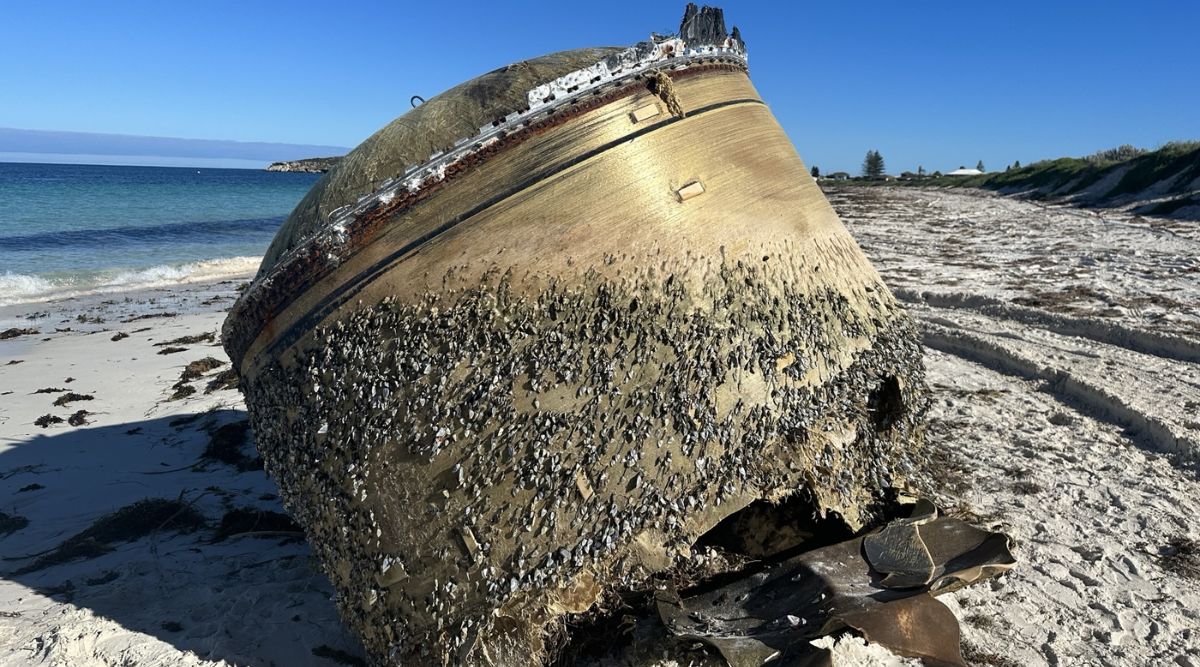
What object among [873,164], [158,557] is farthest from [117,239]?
[873,164]

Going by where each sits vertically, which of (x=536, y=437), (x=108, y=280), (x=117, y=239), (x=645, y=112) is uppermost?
(x=645, y=112)

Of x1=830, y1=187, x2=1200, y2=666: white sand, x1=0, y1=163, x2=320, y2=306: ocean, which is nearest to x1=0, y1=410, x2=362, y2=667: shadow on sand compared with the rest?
x1=830, y1=187, x2=1200, y2=666: white sand

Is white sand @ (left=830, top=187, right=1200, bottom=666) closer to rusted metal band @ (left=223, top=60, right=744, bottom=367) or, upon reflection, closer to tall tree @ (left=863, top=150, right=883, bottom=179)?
rusted metal band @ (left=223, top=60, right=744, bottom=367)

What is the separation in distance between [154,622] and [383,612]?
155 cm

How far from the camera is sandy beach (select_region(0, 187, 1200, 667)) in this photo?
126 inches

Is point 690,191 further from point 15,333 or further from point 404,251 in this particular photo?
point 15,333

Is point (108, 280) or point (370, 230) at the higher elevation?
point (370, 230)

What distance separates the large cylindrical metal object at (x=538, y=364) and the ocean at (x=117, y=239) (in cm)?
1520

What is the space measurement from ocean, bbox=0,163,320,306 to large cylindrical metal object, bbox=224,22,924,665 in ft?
49.9

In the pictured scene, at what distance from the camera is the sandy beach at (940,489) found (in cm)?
319

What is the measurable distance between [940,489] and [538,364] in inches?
108

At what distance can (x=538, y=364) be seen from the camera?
2.56m

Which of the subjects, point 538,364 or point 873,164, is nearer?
point 538,364

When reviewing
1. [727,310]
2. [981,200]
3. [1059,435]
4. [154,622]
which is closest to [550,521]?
[727,310]
